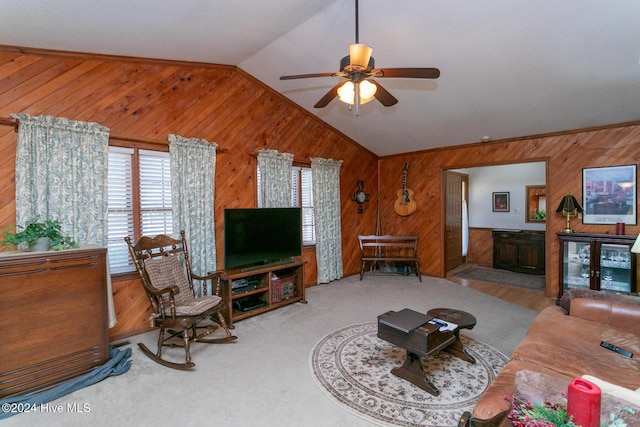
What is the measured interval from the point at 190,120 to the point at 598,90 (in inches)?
192

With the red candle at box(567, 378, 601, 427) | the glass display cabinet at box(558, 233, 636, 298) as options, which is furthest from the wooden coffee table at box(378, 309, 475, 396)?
the glass display cabinet at box(558, 233, 636, 298)

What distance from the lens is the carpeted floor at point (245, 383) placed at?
2008 mm

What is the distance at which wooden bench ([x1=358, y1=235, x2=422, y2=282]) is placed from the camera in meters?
5.75

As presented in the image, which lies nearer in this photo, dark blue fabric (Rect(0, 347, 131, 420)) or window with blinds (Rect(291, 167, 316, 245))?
dark blue fabric (Rect(0, 347, 131, 420))

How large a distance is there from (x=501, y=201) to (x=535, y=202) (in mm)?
665

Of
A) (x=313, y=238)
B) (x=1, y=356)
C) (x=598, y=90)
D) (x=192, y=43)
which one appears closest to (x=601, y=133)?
(x=598, y=90)

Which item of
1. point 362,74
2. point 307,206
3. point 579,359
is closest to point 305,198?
point 307,206

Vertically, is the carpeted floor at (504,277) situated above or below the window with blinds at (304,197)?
below

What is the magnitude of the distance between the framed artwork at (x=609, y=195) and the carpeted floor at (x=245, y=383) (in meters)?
1.83

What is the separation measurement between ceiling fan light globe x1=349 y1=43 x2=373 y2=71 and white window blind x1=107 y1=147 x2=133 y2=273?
2669 millimetres

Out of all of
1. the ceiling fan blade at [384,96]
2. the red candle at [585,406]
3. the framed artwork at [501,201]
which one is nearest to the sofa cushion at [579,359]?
the red candle at [585,406]

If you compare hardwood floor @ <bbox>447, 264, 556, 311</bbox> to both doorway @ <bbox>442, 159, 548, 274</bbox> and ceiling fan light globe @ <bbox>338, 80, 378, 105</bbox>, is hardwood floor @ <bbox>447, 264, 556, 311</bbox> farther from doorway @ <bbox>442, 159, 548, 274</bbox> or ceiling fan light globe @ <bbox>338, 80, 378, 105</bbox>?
ceiling fan light globe @ <bbox>338, 80, 378, 105</bbox>

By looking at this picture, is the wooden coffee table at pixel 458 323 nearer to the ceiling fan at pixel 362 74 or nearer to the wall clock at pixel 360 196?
the ceiling fan at pixel 362 74

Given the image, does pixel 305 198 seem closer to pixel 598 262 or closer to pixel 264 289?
pixel 264 289
